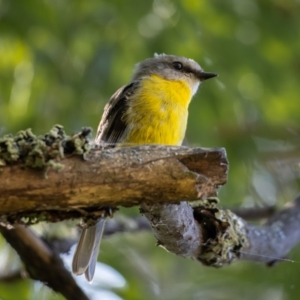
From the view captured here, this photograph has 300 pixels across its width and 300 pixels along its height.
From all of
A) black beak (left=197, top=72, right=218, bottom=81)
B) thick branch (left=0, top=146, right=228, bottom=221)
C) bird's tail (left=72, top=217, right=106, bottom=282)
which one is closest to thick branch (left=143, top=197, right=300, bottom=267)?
thick branch (left=0, top=146, right=228, bottom=221)

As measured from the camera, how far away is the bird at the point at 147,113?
3.70 m

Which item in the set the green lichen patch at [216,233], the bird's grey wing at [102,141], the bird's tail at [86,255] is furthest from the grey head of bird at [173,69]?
the green lichen patch at [216,233]

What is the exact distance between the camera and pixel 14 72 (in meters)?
4.98

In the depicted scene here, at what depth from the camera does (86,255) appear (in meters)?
3.62

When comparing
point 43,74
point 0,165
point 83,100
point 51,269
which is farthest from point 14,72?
point 0,165

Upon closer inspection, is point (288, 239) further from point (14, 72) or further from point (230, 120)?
point (14, 72)

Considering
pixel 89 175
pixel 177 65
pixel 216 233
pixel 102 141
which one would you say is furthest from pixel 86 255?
pixel 177 65

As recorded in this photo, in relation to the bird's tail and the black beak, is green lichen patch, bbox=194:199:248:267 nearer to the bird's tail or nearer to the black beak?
the bird's tail

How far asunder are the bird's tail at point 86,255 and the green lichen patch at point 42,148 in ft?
4.59

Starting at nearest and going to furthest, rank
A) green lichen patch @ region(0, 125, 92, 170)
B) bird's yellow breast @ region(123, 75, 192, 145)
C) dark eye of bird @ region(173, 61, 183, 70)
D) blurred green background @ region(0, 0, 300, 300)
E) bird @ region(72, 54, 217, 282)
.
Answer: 1. green lichen patch @ region(0, 125, 92, 170)
2. bird @ region(72, 54, 217, 282)
3. bird's yellow breast @ region(123, 75, 192, 145)
4. blurred green background @ region(0, 0, 300, 300)
5. dark eye of bird @ region(173, 61, 183, 70)

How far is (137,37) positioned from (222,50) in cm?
64

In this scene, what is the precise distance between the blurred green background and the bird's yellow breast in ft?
1.25

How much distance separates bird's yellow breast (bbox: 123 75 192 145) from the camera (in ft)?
12.5

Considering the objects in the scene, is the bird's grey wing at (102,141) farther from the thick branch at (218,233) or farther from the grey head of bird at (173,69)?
the thick branch at (218,233)
